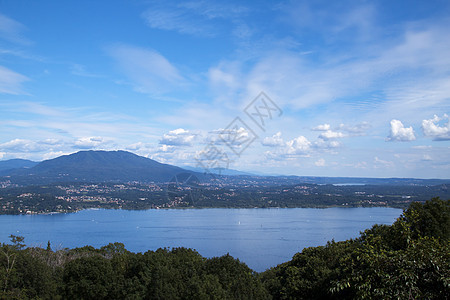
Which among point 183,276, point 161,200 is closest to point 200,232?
point 183,276

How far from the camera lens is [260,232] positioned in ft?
141

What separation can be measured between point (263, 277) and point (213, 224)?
37.3m

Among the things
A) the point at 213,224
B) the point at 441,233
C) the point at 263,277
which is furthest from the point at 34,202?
the point at 441,233

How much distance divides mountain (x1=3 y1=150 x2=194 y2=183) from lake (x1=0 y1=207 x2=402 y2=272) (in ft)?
239

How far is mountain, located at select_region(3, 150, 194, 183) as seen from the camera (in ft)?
431

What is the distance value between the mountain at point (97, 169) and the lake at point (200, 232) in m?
72.9

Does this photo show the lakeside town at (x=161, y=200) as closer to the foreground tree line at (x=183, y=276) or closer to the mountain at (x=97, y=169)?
the mountain at (x=97, y=169)

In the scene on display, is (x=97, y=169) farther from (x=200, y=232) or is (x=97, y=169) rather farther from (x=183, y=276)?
(x=183, y=276)

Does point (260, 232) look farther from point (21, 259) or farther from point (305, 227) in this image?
point (21, 259)

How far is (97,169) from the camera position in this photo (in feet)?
488

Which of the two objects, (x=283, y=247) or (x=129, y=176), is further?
(x=129, y=176)

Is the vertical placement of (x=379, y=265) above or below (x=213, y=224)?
above

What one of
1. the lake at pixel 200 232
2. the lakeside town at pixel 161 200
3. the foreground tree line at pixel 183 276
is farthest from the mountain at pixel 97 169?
the foreground tree line at pixel 183 276

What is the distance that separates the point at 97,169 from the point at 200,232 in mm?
117641
